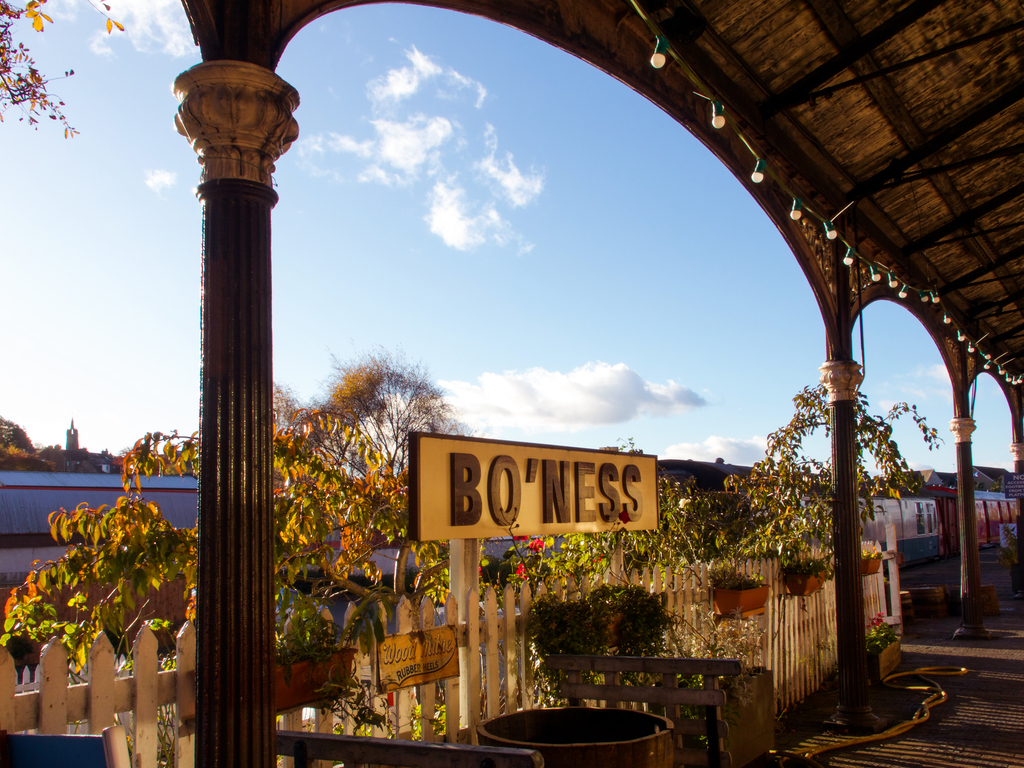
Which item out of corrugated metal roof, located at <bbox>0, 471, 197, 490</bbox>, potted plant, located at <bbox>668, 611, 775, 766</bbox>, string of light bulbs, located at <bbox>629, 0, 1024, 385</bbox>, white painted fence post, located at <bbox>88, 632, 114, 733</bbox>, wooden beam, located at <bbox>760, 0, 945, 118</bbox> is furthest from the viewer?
corrugated metal roof, located at <bbox>0, 471, 197, 490</bbox>

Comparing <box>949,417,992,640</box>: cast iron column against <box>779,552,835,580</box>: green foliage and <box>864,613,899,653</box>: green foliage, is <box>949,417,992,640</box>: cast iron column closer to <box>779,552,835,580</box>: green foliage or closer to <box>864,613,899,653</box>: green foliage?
<box>864,613,899,653</box>: green foliage

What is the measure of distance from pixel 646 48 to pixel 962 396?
315 inches

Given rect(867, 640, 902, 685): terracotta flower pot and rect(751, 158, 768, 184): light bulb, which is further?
rect(867, 640, 902, 685): terracotta flower pot

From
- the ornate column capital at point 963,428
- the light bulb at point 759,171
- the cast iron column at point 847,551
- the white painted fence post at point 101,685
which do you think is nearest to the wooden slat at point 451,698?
the white painted fence post at point 101,685

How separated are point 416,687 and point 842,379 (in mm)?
4275

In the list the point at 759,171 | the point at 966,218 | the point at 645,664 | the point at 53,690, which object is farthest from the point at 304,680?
the point at 966,218

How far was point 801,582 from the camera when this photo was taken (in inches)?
253

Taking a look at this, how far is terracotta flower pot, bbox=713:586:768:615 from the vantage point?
5.36 meters

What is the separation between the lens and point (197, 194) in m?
2.25

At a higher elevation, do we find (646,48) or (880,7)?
(880,7)

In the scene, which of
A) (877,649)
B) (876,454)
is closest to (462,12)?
(876,454)

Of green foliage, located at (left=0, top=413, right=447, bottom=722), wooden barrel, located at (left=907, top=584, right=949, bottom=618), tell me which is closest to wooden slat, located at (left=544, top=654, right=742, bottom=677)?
green foliage, located at (left=0, top=413, right=447, bottom=722)

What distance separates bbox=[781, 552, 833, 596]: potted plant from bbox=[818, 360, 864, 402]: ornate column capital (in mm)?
1368

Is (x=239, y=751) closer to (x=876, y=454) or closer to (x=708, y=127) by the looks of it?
(x=708, y=127)
